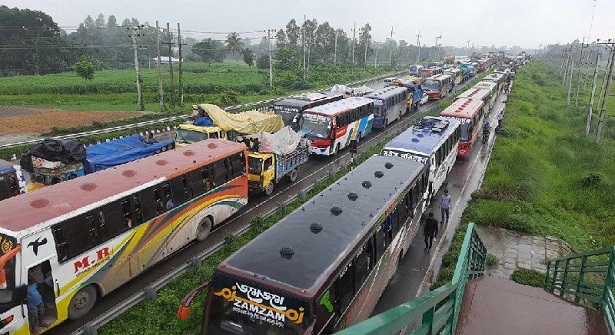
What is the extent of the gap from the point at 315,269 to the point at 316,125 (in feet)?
61.9

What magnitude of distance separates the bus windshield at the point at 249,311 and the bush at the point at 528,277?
857 centimetres

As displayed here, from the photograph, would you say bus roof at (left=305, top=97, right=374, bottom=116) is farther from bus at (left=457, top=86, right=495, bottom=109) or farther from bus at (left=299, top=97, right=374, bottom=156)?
bus at (left=457, top=86, right=495, bottom=109)

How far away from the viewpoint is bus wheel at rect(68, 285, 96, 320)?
34.5ft

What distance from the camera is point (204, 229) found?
15.5m

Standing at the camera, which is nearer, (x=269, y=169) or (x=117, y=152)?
(x=117, y=152)

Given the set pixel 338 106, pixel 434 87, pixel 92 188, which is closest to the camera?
pixel 92 188

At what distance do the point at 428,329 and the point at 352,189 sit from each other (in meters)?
8.67

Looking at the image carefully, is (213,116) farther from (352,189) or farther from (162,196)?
(352,189)

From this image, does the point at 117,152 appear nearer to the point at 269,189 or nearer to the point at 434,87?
the point at 269,189

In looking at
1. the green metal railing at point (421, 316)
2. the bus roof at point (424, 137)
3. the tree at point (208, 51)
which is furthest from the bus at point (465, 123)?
the tree at point (208, 51)

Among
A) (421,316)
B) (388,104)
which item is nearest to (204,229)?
(421,316)

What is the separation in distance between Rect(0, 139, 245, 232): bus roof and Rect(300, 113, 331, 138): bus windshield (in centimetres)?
1044

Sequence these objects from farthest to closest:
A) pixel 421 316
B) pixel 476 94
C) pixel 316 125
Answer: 1. pixel 476 94
2. pixel 316 125
3. pixel 421 316

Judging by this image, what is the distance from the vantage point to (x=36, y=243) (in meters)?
9.19
